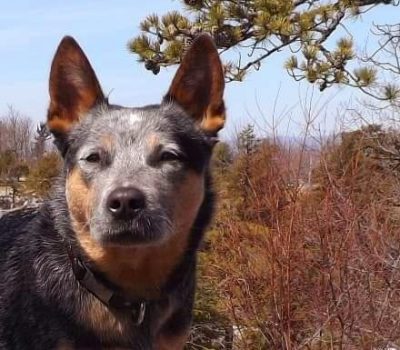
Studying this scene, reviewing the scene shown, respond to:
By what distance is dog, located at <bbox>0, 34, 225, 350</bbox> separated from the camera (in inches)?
132

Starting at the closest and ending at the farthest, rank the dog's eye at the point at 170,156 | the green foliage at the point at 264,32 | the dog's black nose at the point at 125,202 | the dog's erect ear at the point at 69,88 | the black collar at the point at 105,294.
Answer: the dog's black nose at the point at 125,202
the black collar at the point at 105,294
the dog's eye at the point at 170,156
the dog's erect ear at the point at 69,88
the green foliage at the point at 264,32

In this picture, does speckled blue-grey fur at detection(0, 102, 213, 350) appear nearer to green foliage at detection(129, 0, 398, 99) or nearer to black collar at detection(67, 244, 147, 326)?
black collar at detection(67, 244, 147, 326)

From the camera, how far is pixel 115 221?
130 inches

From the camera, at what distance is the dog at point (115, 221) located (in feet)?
11.0

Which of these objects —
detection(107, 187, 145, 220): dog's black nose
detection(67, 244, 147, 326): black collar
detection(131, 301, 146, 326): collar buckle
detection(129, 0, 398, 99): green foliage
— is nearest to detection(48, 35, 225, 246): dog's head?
detection(107, 187, 145, 220): dog's black nose

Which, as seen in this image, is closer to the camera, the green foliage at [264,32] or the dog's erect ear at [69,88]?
the dog's erect ear at [69,88]

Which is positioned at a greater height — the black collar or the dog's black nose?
the dog's black nose

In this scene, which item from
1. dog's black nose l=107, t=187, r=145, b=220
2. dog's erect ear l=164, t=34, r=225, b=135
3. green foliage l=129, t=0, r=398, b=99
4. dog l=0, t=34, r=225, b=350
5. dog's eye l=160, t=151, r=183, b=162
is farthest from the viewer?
green foliage l=129, t=0, r=398, b=99

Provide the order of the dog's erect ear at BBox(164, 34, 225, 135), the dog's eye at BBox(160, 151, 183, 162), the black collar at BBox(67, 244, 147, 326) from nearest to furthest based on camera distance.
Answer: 1. the black collar at BBox(67, 244, 147, 326)
2. the dog's eye at BBox(160, 151, 183, 162)
3. the dog's erect ear at BBox(164, 34, 225, 135)

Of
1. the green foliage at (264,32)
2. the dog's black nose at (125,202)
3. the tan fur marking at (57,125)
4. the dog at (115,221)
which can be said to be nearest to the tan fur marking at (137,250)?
the dog at (115,221)

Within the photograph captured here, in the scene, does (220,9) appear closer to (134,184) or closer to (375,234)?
(375,234)

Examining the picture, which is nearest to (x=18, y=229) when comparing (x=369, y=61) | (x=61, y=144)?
(x=61, y=144)

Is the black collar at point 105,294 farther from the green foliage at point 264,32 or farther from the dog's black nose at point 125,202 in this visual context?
the green foliage at point 264,32

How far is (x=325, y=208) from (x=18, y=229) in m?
3.73
